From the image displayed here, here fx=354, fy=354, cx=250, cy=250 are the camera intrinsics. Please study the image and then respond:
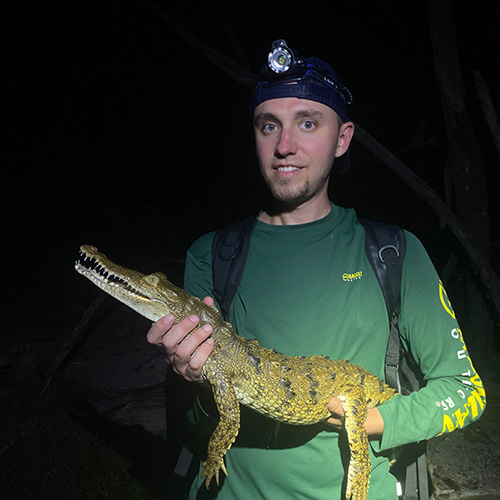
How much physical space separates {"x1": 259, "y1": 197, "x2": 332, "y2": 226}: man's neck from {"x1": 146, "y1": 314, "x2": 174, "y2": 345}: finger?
36.0 inches

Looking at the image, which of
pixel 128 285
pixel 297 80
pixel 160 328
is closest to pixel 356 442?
pixel 160 328

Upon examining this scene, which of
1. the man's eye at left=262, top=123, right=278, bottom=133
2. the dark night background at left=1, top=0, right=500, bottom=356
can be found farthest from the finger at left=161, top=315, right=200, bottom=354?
the dark night background at left=1, top=0, right=500, bottom=356

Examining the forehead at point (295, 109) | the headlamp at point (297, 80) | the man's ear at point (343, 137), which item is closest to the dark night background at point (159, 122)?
the man's ear at point (343, 137)

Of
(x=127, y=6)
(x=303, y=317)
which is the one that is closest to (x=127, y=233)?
(x=127, y=6)

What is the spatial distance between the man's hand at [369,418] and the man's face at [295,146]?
1208mm

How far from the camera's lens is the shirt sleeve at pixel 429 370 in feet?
5.97

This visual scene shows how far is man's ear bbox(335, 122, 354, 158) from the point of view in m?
2.35

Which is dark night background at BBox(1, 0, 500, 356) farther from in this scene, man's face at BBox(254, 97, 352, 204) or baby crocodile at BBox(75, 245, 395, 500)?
baby crocodile at BBox(75, 245, 395, 500)

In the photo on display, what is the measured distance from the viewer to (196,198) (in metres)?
14.3

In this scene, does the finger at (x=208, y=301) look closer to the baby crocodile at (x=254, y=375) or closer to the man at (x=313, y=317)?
the baby crocodile at (x=254, y=375)

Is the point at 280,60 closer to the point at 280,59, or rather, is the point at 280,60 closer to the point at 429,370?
the point at 280,59

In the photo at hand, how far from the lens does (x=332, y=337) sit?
6.64 feet

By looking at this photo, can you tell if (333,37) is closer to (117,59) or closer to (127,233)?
(117,59)

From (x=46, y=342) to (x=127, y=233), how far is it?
20.4ft
